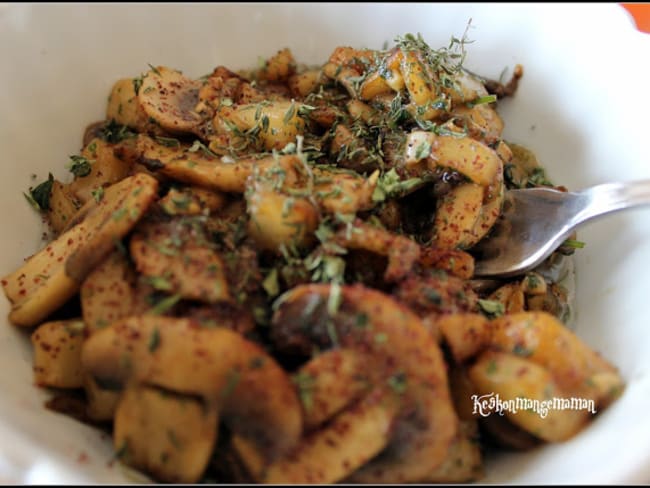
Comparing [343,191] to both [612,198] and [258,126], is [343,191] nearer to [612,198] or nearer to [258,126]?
[258,126]

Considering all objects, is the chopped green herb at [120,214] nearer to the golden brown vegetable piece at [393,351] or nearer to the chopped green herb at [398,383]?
the golden brown vegetable piece at [393,351]

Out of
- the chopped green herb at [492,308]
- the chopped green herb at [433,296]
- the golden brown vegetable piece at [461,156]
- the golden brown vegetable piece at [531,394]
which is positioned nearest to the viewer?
the golden brown vegetable piece at [531,394]

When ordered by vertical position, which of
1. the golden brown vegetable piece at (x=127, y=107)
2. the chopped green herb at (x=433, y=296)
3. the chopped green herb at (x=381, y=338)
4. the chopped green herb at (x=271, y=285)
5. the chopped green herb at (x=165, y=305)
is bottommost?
the chopped green herb at (x=433, y=296)

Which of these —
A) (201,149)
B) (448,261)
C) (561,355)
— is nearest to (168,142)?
(201,149)

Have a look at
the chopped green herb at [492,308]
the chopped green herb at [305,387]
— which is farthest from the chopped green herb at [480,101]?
the chopped green herb at [305,387]

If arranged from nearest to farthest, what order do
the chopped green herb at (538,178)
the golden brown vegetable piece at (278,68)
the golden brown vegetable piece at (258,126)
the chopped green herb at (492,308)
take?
the chopped green herb at (492,308) < the golden brown vegetable piece at (258,126) < the chopped green herb at (538,178) < the golden brown vegetable piece at (278,68)

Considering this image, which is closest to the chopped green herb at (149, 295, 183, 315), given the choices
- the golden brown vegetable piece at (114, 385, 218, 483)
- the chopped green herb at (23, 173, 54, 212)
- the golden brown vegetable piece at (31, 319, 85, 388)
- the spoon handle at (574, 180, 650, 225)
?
the golden brown vegetable piece at (114, 385, 218, 483)

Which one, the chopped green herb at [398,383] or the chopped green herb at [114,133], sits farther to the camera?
the chopped green herb at [114,133]
